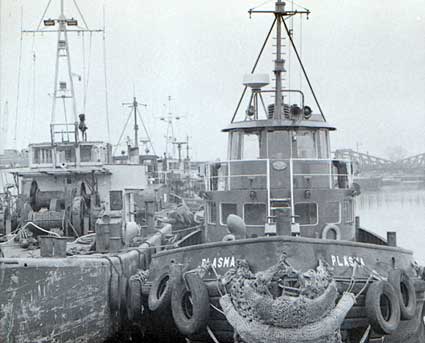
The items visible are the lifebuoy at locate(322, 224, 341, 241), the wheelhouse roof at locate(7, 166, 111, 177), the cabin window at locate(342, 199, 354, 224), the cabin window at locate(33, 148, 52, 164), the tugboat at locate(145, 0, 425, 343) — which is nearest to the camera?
the tugboat at locate(145, 0, 425, 343)

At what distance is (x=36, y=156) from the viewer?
67.9ft

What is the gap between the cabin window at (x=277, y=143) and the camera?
1340cm

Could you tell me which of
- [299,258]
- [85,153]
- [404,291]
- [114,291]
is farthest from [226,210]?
[85,153]

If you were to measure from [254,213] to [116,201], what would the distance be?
18.6 ft

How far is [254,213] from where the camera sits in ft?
41.3

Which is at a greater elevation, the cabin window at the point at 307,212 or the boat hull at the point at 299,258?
the cabin window at the point at 307,212

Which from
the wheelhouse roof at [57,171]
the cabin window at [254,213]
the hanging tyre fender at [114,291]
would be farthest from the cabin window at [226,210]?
the wheelhouse roof at [57,171]

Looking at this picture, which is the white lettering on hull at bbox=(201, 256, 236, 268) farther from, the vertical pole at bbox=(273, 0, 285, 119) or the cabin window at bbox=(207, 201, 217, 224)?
the vertical pole at bbox=(273, 0, 285, 119)

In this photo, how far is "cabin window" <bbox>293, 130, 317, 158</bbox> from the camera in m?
13.5

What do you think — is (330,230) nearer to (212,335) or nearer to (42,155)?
(212,335)

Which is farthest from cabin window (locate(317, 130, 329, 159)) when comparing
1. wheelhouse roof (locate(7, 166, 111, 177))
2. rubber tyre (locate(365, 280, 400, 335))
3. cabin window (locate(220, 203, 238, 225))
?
wheelhouse roof (locate(7, 166, 111, 177))

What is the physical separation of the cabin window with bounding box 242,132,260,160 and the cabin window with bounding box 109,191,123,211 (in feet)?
15.6

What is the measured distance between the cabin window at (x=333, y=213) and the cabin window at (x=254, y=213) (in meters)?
1.32

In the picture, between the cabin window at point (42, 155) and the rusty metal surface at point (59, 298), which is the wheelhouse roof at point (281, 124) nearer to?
the rusty metal surface at point (59, 298)
